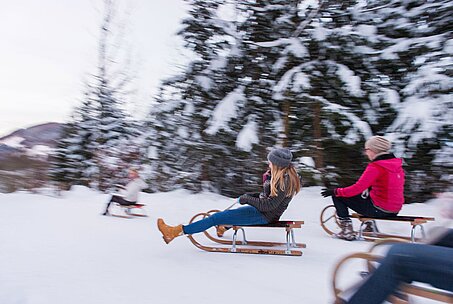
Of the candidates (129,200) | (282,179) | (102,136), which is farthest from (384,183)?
(102,136)

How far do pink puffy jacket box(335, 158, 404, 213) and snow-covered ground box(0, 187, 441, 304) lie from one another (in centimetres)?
60

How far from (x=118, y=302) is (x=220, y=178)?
703cm

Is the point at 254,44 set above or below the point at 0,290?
above

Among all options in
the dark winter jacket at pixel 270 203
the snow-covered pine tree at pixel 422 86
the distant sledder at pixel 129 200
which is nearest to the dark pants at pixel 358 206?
the dark winter jacket at pixel 270 203

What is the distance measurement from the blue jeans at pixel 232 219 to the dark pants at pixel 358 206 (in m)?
1.37

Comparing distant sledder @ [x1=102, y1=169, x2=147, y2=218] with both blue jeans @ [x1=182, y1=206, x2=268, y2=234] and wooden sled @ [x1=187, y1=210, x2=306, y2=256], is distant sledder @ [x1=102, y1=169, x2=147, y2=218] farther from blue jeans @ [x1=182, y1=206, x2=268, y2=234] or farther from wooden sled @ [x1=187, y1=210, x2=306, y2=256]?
blue jeans @ [x1=182, y1=206, x2=268, y2=234]

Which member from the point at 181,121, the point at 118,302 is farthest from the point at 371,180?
the point at 181,121

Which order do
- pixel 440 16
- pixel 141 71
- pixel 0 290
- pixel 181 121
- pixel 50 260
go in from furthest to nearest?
pixel 141 71
pixel 181 121
pixel 440 16
pixel 50 260
pixel 0 290

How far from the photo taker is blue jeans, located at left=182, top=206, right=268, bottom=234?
14.5 feet

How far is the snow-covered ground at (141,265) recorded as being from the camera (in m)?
3.12

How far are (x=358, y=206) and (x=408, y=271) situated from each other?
11.0 feet

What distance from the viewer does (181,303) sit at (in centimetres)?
296

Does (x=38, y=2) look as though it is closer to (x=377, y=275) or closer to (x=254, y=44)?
(x=254, y=44)

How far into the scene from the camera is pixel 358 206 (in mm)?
5359
